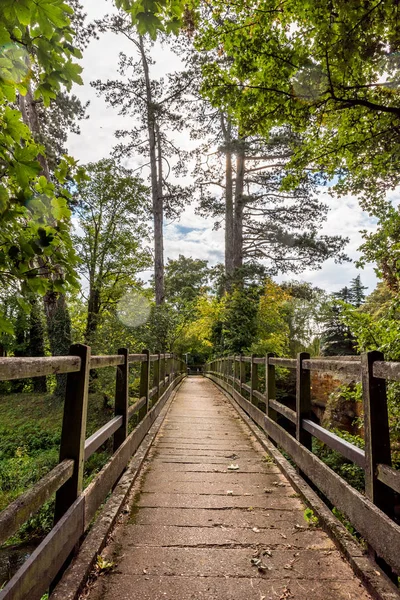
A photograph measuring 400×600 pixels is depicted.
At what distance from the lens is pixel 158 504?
2875 mm

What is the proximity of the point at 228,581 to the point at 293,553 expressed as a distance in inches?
19.8

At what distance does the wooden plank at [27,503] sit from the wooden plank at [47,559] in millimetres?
182

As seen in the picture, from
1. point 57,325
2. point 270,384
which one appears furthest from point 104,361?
point 57,325

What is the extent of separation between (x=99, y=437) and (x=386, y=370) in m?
1.96

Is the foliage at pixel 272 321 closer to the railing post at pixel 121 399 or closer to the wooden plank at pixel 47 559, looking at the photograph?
the railing post at pixel 121 399

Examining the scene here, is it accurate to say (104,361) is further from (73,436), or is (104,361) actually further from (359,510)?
(359,510)

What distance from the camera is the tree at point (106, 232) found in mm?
13469

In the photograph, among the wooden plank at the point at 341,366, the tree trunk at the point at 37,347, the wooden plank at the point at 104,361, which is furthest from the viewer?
the tree trunk at the point at 37,347

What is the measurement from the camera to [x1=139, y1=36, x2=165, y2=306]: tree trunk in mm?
16875

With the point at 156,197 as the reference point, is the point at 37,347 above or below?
below

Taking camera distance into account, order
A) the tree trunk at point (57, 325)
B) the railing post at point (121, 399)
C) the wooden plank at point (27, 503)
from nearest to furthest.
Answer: the wooden plank at point (27, 503)
the railing post at point (121, 399)
the tree trunk at point (57, 325)

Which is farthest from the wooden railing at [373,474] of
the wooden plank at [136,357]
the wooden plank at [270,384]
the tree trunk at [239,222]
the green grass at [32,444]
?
the tree trunk at [239,222]

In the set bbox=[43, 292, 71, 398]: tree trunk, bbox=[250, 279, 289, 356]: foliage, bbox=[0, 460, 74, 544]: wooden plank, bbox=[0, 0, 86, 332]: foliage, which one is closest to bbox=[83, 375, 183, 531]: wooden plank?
bbox=[0, 460, 74, 544]: wooden plank

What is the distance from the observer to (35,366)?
1.58m
